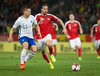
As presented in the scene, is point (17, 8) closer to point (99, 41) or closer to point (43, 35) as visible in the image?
point (99, 41)

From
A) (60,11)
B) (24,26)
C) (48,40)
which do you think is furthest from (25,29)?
(60,11)

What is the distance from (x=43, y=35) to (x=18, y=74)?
144 inches

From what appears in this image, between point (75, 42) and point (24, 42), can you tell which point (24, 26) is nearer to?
point (24, 42)

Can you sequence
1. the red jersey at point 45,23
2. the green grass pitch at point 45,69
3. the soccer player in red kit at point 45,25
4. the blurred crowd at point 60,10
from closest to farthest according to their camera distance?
1. the green grass pitch at point 45,69
2. the soccer player in red kit at point 45,25
3. the red jersey at point 45,23
4. the blurred crowd at point 60,10

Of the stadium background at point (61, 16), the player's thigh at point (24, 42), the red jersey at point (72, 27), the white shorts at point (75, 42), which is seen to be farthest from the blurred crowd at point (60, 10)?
the player's thigh at point (24, 42)

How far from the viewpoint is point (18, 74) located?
9453 millimetres

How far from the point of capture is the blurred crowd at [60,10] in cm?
2748

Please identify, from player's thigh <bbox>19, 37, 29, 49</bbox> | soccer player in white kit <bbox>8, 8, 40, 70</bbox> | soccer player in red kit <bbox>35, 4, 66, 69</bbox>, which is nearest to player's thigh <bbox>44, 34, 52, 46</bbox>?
soccer player in red kit <bbox>35, 4, 66, 69</bbox>

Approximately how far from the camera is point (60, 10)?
100ft

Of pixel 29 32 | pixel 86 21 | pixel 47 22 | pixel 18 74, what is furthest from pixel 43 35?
pixel 86 21

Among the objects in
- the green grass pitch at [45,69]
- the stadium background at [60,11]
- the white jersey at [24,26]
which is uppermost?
the stadium background at [60,11]

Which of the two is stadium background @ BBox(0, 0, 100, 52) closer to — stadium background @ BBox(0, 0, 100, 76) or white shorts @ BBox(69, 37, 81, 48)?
stadium background @ BBox(0, 0, 100, 76)

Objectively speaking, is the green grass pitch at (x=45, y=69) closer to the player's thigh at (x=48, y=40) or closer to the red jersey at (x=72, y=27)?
the player's thigh at (x=48, y=40)

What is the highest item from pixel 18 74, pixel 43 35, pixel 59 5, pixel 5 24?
pixel 59 5
